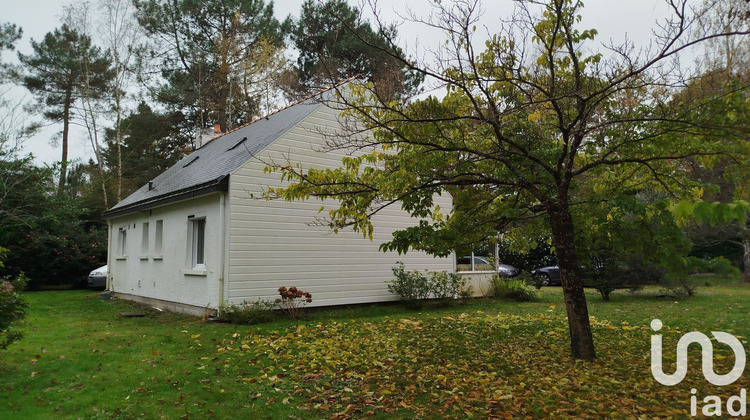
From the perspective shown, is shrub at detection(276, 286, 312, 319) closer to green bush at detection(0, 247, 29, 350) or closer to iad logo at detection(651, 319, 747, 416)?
green bush at detection(0, 247, 29, 350)

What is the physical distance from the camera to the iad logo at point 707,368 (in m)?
4.55

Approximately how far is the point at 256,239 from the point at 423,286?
4.79m

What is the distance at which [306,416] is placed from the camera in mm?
4766

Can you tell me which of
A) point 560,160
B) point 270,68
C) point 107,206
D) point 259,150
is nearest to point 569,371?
point 560,160

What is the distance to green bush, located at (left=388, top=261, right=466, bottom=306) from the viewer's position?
42.7 feet

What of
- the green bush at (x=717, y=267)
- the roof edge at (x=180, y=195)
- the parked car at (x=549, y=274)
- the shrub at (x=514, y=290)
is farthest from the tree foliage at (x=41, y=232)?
the green bush at (x=717, y=267)

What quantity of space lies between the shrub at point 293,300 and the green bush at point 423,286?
287 centimetres

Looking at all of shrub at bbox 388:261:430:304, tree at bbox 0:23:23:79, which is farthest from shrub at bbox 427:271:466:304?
tree at bbox 0:23:23:79

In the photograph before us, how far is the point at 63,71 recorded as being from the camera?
28.4 metres

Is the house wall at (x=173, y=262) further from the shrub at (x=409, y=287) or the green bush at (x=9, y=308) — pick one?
the shrub at (x=409, y=287)

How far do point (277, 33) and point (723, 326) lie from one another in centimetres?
2395

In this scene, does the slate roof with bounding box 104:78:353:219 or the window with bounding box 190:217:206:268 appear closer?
the slate roof with bounding box 104:78:353:219

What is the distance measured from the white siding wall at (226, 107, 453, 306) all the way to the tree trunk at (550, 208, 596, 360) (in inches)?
248

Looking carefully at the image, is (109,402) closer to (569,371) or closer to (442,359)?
(442,359)
